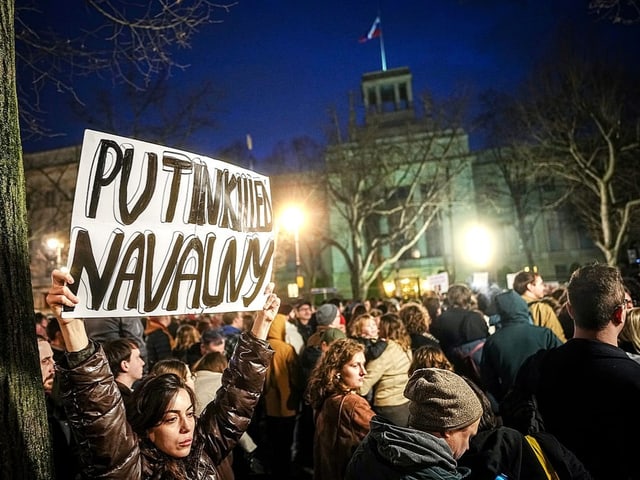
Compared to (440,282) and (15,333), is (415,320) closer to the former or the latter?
(15,333)

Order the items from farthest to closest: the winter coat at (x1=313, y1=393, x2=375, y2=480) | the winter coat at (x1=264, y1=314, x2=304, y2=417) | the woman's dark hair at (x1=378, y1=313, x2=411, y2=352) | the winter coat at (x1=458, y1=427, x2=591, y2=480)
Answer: the winter coat at (x1=264, y1=314, x2=304, y2=417), the woman's dark hair at (x1=378, y1=313, x2=411, y2=352), the winter coat at (x1=313, y1=393, x2=375, y2=480), the winter coat at (x1=458, y1=427, x2=591, y2=480)

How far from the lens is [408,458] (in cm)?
189

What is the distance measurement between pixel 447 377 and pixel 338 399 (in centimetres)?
147

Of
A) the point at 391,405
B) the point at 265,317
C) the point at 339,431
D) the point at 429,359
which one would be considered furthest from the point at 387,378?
the point at 265,317

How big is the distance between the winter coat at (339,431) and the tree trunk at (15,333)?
1790 mm

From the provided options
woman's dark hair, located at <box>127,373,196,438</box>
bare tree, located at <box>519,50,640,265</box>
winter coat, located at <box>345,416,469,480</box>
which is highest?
bare tree, located at <box>519,50,640,265</box>

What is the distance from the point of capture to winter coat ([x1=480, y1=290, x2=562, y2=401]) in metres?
4.39

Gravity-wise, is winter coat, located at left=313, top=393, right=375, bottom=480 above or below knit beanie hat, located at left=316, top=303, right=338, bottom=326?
below

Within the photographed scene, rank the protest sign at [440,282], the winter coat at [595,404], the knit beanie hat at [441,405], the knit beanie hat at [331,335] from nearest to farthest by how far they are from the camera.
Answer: the knit beanie hat at [441,405] → the winter coat at [595,404] → the knit beanie hat at [331,335] → the protest sign at [440,282]

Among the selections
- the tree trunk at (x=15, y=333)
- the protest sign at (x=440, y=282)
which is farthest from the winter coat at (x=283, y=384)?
the protest sign at (x=440, y=282)

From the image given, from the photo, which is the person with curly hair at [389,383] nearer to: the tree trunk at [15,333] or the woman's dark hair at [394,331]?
the woman's dark hair at [394,331]

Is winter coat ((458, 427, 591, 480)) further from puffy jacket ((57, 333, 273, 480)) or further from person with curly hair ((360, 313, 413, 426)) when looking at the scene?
person with curly hair ((360, 313, 413, 426))

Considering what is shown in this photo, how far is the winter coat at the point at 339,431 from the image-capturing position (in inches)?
132

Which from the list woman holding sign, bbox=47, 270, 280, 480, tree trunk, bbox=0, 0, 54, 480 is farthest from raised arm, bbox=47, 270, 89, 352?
tree trunk, bbox=0, 0, 54, 480
